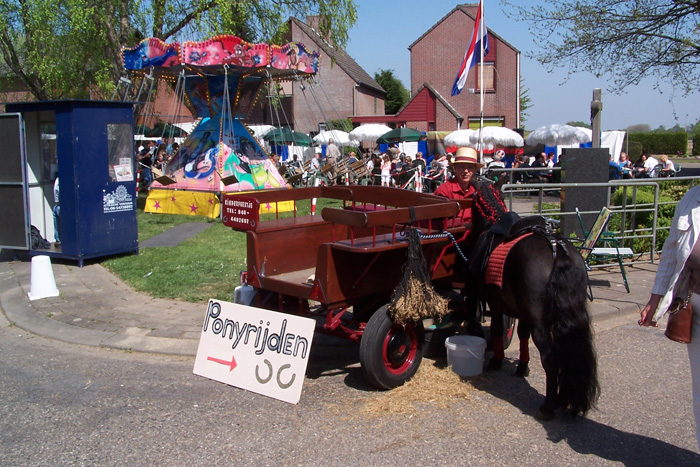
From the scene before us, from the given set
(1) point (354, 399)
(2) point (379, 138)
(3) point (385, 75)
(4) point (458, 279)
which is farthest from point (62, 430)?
(3) point (385, 75)

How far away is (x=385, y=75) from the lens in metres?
65.2

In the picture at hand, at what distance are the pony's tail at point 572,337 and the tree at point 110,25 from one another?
48.5 feet

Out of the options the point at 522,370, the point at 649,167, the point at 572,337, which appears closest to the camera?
the point at 572,337

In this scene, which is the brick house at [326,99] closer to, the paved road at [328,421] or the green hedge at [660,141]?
the green hedge at [660,141]

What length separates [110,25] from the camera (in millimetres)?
17734

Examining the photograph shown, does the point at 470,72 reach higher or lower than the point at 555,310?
higher

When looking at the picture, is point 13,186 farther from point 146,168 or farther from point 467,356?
point 146,168

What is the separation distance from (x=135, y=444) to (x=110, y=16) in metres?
16.2

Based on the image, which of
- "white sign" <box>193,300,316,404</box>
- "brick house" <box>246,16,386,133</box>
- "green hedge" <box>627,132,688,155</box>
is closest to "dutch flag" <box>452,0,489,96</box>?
"white sign" <box>193,300,316,404</box>

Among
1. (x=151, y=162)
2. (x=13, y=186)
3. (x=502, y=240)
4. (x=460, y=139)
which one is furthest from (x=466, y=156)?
(x=460, y=139)

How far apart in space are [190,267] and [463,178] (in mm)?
4951

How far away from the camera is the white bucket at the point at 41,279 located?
25.7 ft

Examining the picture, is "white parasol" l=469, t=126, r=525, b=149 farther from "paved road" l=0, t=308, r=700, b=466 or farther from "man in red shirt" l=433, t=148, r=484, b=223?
"paved road" l=0, t=308, r=700, b=466

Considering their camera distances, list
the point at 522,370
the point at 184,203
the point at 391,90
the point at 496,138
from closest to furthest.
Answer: the point at 522,370 < the point at 184,203 < the point at 496,138 < the point at 391,90
